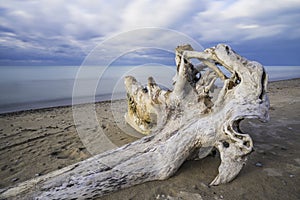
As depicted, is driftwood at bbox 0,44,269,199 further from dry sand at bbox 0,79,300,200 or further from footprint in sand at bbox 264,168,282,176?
footprint in sand at bbox 264,168,282,176

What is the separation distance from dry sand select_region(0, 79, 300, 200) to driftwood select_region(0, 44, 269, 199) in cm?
19

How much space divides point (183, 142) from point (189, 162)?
1.76ft

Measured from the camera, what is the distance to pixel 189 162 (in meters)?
3.41

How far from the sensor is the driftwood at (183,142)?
107 inches

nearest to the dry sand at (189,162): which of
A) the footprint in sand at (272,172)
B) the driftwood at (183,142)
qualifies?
the footprint in sand at (272,172)

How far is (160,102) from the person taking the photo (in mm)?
4262

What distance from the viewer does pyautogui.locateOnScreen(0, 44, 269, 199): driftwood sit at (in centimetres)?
271

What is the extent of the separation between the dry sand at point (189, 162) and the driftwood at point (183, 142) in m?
0.19

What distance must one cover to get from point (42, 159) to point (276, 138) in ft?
16.6

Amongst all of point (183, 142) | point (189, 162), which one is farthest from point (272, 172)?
point (183, 142)

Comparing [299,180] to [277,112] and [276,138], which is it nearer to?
[276,138]

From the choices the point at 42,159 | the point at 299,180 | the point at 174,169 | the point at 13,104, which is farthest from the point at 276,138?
the point at 13,104

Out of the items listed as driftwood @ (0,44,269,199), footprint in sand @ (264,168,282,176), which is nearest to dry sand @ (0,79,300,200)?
footprint in sand @ (264,168,282,176)

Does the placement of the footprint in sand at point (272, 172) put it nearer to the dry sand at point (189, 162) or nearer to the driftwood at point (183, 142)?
the dry sand at point (189, 162)
